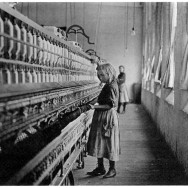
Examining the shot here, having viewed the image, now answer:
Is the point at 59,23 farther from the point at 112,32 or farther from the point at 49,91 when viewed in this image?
the point at 49,91

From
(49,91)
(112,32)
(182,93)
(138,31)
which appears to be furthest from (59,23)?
(49,91)

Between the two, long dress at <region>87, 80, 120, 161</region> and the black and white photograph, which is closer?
the black and white photograph

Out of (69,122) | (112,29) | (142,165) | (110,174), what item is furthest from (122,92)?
(69,122)

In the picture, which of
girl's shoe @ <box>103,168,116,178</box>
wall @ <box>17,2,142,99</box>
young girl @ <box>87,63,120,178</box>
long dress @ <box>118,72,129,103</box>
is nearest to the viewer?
young girl @ <box>87,63,120,178</box>

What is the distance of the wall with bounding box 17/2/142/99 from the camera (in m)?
18.1

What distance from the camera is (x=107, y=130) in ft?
13.6

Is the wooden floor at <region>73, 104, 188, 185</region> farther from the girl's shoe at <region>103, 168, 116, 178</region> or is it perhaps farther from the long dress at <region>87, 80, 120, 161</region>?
the long dress at <region>87, 80, 120, 161</region>

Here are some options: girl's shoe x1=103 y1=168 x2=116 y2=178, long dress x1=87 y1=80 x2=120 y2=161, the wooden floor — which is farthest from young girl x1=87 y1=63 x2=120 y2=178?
the wooden floor

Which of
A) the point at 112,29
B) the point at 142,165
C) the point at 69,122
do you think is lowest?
the point at 142,165

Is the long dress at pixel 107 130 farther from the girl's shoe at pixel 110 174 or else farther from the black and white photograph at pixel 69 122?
the girl's shoe at pixel 110 174

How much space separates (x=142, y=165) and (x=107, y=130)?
4.05 ft

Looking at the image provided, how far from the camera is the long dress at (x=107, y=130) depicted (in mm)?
4137

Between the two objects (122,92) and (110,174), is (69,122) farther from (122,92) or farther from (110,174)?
(122,92)

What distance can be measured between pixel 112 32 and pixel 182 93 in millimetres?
13941
